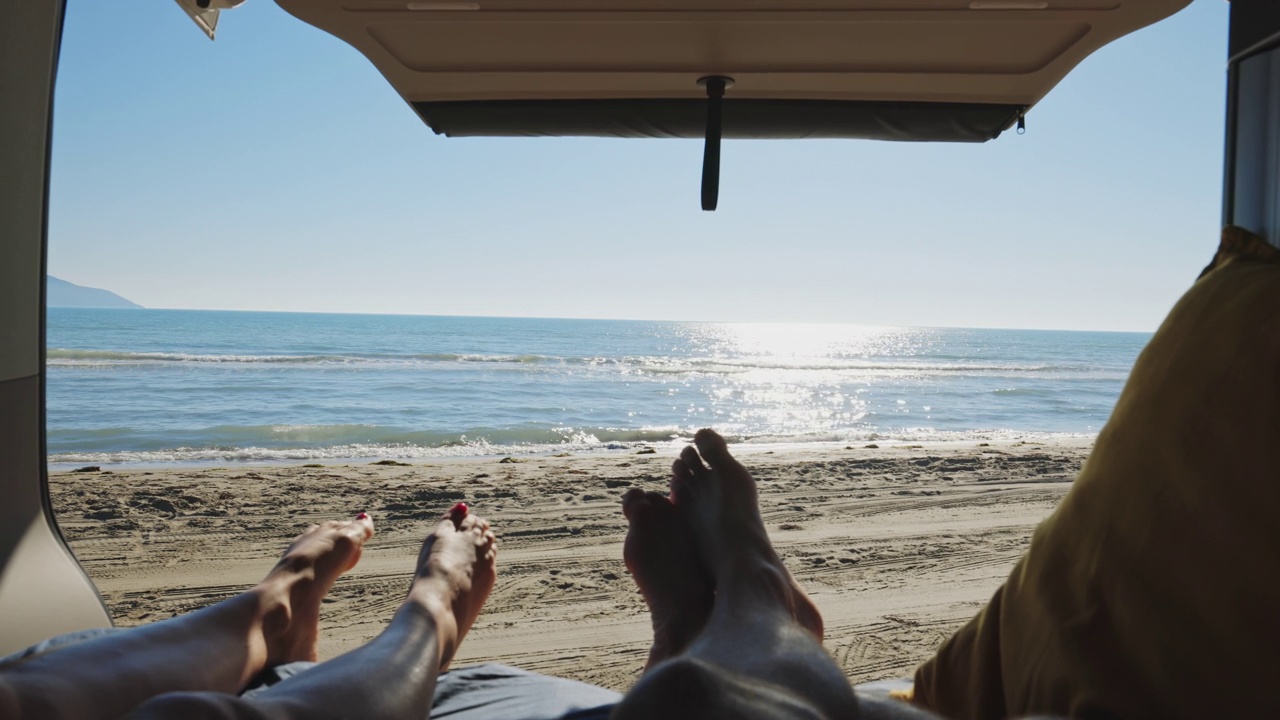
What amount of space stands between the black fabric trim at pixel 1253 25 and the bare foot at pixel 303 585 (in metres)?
1.80

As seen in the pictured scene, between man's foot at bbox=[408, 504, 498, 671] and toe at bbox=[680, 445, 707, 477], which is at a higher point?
toe at bbox=[680, 445, 707, 477]

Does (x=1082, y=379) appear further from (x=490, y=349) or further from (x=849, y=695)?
(x=849, y=695)

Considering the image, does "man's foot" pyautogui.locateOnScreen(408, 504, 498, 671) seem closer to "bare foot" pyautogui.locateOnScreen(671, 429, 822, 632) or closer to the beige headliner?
"bare foot" pyautogui.locateOnScreen(671, 429, 822, 632)

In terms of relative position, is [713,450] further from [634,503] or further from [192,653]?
[192,653]

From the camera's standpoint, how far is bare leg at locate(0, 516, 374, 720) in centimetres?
81

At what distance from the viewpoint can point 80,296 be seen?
9838 cm

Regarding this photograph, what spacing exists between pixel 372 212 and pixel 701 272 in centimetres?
2227

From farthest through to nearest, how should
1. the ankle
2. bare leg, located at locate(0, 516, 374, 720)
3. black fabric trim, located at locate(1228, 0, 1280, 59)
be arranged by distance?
the ankle, black fabric trim, located at locate(1228, 0, 1280, 59), bare leg, located at locate(0, 516, 374, 720)

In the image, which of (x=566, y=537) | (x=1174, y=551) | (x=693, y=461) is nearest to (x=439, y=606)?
(x=693, y=461)

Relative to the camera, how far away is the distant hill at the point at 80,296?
89875 millimetres

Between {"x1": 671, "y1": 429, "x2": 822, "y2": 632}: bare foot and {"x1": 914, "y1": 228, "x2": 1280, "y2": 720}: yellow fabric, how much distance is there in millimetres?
355

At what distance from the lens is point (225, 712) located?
622mm

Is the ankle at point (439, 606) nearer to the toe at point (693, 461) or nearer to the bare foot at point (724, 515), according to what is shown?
the bare foot at point (724, 515)

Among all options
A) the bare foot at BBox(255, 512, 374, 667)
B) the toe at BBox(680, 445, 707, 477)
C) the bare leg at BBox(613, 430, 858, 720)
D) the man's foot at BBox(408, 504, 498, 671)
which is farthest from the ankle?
the toe at BBox(680, 445, 707, 477)
